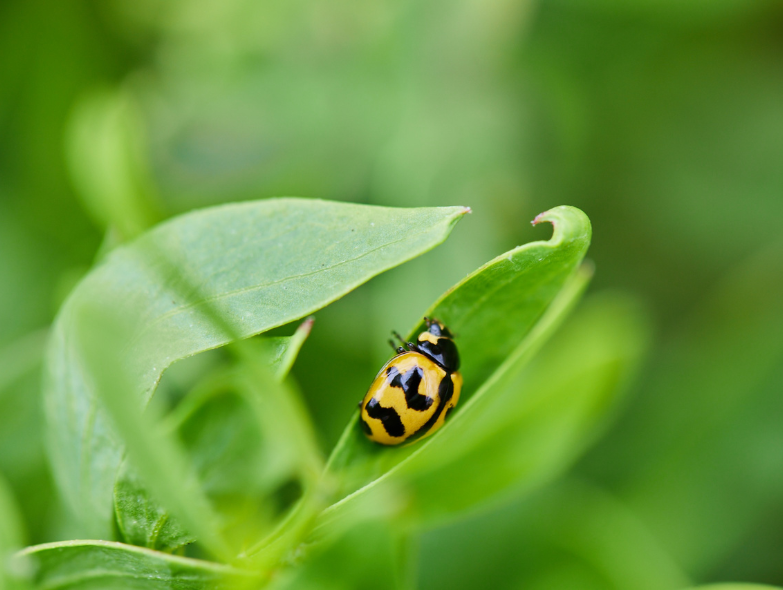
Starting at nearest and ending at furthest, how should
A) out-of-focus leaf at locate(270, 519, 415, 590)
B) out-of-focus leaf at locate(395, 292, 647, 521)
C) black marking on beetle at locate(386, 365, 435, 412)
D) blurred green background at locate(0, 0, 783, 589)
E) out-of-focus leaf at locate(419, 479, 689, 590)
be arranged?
out-of-focus leaf at locate(270, 519, 415, 590) < out-of-focus leaf at locate(395, 292, 647, 521) < black marking on beetle at locate(386, 365, 435, 412) < out-of-focus leaf at locate(419, 479, 689, 590) < blurred green background at locate(0, 0, 783, 589)

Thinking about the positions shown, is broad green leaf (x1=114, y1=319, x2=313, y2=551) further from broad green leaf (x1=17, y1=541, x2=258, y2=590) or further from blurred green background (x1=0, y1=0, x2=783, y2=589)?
blurred green background (x1=0, y1=0, x2=783, y2=589)

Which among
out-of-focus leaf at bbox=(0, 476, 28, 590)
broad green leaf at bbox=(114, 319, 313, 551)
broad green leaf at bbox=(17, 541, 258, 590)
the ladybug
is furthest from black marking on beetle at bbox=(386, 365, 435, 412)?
out-of-focus leaf at bbox=(0, 476, 28, 590)

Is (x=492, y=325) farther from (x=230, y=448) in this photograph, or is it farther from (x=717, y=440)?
(x=717, y=440)

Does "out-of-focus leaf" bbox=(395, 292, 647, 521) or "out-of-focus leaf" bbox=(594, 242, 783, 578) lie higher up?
"out-of-focus leaf" bbox=(395, 292, 647, 521)

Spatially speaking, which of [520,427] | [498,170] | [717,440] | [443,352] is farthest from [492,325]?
[498,170]

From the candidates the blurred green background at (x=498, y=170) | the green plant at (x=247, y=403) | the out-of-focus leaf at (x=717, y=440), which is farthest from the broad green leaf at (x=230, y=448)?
the out-of-focus leaf at (x=717, y=440)

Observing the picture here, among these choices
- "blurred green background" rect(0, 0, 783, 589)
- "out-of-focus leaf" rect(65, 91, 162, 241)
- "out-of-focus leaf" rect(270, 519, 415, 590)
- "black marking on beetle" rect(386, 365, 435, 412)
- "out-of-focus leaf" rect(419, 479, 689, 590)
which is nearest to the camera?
"out-of-focus leaf" rect(270, 519, 415, 590)
